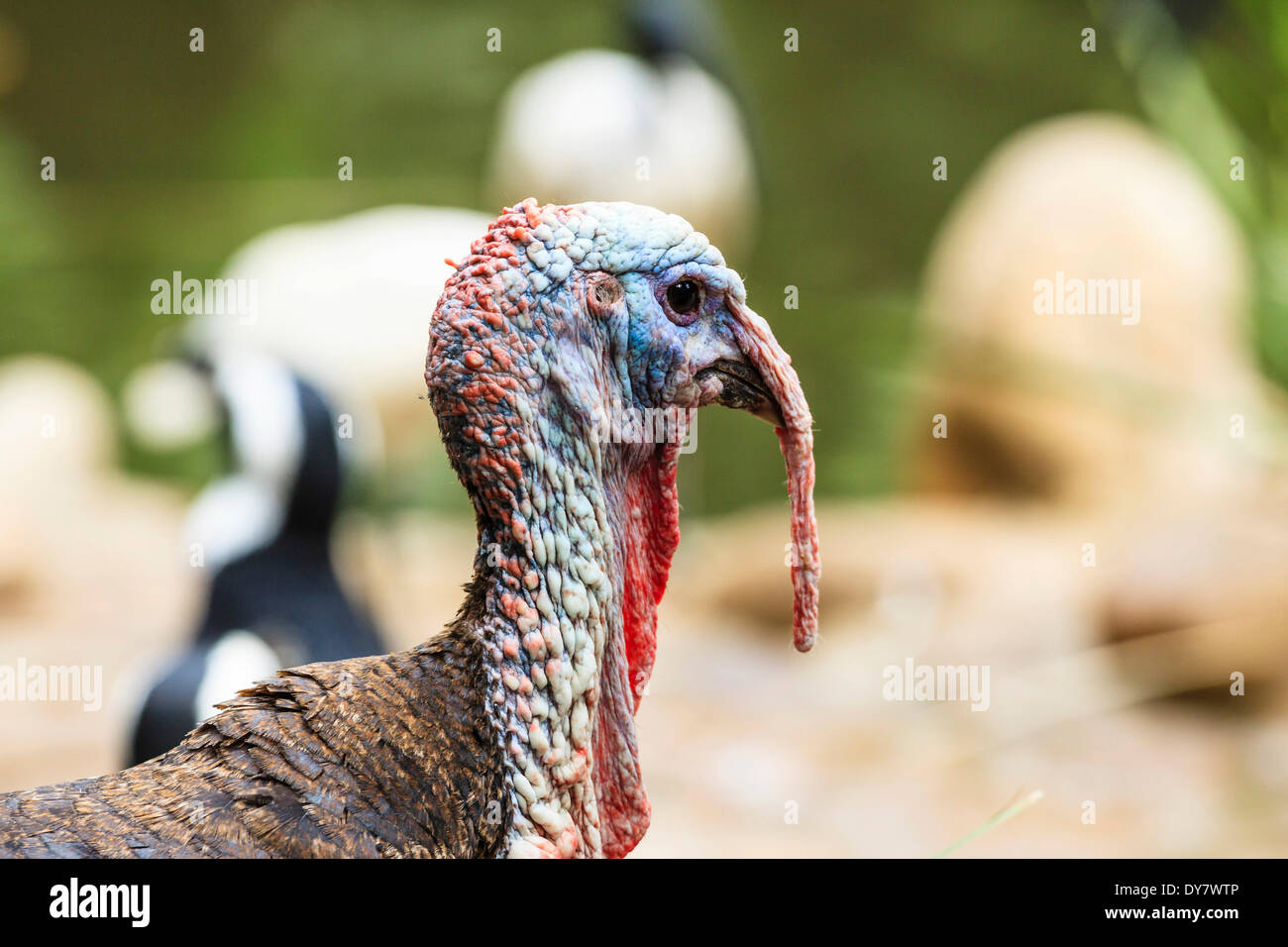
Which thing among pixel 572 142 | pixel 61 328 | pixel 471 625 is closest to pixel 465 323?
pixel 471 625

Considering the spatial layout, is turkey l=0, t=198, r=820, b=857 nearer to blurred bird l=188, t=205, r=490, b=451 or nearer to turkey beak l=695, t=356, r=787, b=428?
turkey beak l=695, t=356, r=787, b=428

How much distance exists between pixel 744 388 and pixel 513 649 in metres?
0.52

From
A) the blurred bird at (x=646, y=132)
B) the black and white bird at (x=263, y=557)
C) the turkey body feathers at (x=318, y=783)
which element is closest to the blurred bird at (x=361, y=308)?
the blurred bird at (x=646, y=132)

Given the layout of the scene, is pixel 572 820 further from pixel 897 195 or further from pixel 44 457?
pixel 897 195

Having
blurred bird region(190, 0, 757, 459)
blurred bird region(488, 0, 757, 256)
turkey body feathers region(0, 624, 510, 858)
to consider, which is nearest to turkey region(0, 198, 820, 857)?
turkey body feathers region(0, 624, 510, 858)

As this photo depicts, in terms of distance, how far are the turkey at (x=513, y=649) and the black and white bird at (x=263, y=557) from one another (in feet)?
6.05

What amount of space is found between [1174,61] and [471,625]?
7.18 m

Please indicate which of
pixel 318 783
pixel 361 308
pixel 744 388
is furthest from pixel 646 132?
pixel 318 783

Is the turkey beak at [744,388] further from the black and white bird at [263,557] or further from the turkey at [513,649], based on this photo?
the black and white bird at [263,557]

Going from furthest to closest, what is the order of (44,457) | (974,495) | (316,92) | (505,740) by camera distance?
(316,92)
(44,457)
(974,495)
(505,740)

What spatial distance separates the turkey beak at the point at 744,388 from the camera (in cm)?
189

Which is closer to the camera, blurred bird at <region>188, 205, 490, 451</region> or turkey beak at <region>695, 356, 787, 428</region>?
turkey beak at <region>695, 356, 787, 428</region>

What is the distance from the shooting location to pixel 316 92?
38.8ft

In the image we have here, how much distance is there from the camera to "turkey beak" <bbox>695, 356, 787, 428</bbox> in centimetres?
189
